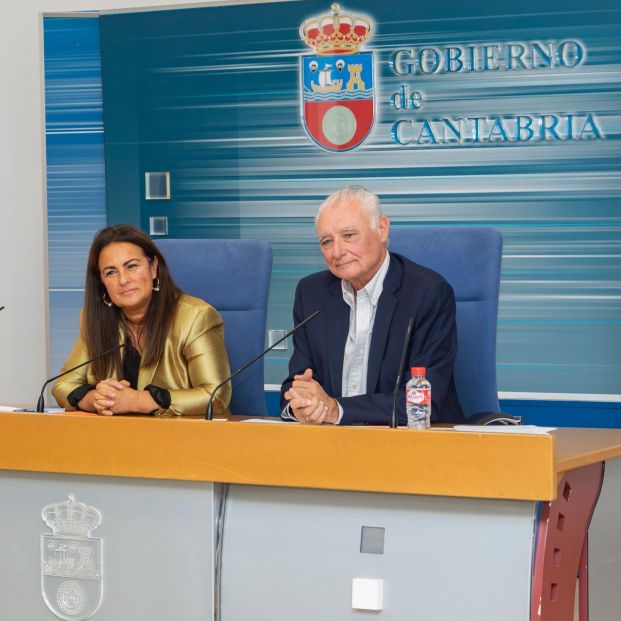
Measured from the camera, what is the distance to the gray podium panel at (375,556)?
1.86 m

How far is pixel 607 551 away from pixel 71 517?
1.13 meters

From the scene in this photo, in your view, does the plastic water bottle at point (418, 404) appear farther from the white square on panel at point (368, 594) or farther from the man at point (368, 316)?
the white square on panel at point (368, 594)

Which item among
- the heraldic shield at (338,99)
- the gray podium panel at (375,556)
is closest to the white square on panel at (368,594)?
the gray podium panel at (375,556)

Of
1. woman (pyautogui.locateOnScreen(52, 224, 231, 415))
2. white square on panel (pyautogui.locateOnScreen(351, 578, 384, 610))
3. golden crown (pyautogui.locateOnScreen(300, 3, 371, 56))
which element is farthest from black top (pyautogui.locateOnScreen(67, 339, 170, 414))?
golden crown (pyautogui.locateOnScreen(300, 3, 371, 56))

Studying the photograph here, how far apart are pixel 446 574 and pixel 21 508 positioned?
0.89 meters

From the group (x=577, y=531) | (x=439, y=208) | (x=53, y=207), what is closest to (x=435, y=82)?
(x=439, y=208)

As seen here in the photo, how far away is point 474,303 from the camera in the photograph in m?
2.91

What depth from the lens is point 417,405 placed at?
2248 mm

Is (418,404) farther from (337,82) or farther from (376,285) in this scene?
(337,82)

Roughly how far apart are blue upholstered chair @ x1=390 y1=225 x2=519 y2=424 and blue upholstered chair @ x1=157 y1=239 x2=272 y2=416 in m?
0.52

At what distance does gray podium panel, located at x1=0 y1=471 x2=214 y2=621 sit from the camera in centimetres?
206

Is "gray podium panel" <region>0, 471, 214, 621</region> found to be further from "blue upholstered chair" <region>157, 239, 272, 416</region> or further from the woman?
"blue upholstered chair" <region>157, 239, 272, 416</region>

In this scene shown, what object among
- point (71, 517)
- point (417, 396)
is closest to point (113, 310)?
point (71, 517)

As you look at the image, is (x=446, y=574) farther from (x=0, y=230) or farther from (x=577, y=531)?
(x=0, y=230)
